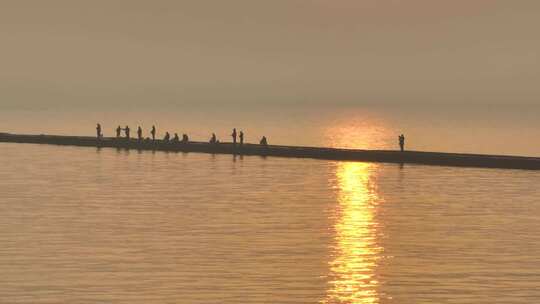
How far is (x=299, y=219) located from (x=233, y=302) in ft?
71.6

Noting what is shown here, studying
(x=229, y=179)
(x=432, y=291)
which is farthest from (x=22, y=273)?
(x=229, y=179)

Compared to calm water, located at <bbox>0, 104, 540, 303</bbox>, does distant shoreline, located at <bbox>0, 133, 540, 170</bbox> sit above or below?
above

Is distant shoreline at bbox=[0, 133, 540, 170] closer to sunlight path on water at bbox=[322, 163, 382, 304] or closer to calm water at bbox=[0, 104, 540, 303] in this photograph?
calm water at bbox=[0, 104, 540, 303]

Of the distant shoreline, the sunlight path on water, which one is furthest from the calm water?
→ the distant shoreline

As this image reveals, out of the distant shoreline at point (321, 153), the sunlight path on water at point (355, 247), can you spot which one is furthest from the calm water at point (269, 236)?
the distant shoreline at point (321, 153)

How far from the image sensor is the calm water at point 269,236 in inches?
1515

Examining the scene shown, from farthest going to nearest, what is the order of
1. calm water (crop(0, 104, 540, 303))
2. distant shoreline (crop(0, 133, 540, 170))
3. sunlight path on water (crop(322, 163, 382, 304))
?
distant shoreline (crop(0, 133, 540, 170)), calm water (crop(0, 104, 540, 303)), sunlight path on water (crop(322, 163, 382, 304))

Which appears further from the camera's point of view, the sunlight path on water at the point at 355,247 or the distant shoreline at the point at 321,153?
the distant shoreline at the point at 321,153

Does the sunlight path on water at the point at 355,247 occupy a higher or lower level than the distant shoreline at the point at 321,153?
lower

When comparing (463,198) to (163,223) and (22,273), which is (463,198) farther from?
(22,273)

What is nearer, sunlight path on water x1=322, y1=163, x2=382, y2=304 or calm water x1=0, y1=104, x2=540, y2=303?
sunlight path on water x1=322, y1=163, x2=382, y2=304

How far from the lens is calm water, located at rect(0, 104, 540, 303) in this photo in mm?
38469

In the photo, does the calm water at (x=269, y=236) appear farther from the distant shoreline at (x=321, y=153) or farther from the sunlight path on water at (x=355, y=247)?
the distant shoreline at (x=321, y=153)

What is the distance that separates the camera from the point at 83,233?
5153 cm
